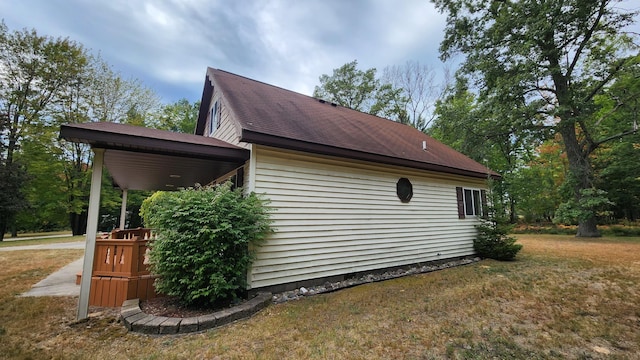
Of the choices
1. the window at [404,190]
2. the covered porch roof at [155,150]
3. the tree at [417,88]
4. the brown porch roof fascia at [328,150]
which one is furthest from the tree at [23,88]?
the tree at [417,88]

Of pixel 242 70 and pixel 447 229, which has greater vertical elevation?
pixel 242 70

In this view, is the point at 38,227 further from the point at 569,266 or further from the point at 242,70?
the point at 569,266

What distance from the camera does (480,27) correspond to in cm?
1355

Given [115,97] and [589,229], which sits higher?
[115,97]

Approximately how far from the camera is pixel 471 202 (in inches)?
344

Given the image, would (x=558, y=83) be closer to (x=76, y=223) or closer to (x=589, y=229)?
(x=589, y=229)

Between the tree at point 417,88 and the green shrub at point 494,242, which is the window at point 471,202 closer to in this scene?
the green shrub at point 494,242

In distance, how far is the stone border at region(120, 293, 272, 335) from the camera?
10.6ft

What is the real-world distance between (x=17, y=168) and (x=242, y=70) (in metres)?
14.7

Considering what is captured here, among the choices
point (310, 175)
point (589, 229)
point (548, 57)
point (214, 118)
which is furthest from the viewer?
point (589, 229)

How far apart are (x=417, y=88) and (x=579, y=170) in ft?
43.3

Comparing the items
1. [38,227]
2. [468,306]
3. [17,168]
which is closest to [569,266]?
[468,306]

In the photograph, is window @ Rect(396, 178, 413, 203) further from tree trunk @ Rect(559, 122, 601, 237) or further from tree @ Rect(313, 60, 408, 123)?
tree @ Rect(313, 60, 408, 123)

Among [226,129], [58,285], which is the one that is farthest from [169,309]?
[226,129]
